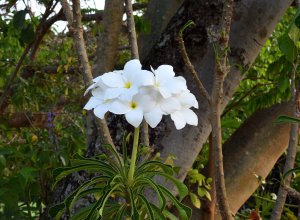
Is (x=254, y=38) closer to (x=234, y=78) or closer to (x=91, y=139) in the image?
(x=234, y=78)

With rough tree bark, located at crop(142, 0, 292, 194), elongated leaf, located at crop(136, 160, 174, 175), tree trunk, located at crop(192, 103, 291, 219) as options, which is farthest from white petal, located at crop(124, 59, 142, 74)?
tree trunk, located at crop(192, 103, 291, 219)

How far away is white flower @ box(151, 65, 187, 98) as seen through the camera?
1.03m

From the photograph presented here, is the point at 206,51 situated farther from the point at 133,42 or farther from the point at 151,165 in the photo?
the point at 151,165

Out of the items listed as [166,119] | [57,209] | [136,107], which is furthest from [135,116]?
[166,119]

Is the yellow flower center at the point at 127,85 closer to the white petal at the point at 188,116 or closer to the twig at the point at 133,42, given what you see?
the white petal at the point at 188,116

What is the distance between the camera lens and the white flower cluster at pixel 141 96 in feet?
3.36

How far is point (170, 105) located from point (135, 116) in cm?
8


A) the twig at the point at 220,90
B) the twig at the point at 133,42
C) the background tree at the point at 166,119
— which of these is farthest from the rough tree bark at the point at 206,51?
the twig at the point at 220,90

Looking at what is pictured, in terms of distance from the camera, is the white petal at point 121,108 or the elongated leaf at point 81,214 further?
the elongated leaf at point 81,214

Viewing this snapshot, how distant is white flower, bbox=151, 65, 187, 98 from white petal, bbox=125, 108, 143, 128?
0.06 m

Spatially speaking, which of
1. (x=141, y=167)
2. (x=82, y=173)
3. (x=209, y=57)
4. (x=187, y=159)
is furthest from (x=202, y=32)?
(x=141, y=167)

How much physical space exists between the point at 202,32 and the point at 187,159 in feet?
1.51

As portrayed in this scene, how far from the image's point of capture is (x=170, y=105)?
3.42ft

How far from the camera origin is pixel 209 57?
186 cm
